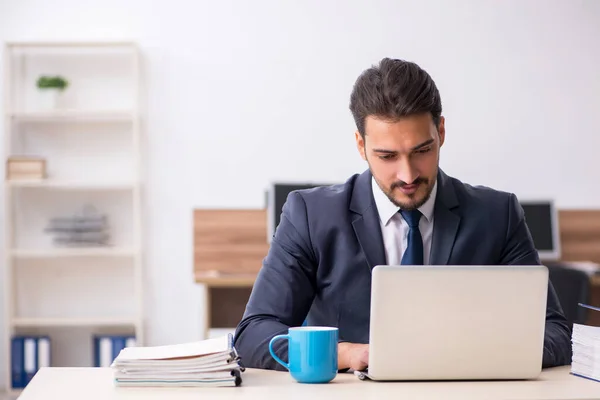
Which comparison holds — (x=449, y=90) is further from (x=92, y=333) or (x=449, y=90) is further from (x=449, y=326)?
(x=449, y=326)

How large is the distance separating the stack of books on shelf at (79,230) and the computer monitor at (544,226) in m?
2.30

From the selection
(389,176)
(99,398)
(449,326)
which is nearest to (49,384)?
(99,398)

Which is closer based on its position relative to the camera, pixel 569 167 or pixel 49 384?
pixel 49 384

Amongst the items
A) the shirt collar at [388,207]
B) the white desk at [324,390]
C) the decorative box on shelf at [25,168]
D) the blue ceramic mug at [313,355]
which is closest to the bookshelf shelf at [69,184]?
the decorative box on shelf at [25,168]

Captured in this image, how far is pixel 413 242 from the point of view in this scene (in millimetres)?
1865

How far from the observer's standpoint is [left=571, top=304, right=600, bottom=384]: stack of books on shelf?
4.70ft

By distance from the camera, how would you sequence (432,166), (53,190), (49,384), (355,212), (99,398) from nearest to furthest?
(99,398), (49,384), (432,166), (355,212), (53,190)

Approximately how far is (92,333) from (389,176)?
3.42m

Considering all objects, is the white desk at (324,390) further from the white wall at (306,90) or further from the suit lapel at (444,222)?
the white wall at (306,90)

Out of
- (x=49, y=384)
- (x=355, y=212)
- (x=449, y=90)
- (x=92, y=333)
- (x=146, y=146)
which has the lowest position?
(x=92, y=333)

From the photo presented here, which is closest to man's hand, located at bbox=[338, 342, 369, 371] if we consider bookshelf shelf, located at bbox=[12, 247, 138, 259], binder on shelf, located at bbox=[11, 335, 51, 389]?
bookshelf shelf, located at bbox=[12, 247, 138, 259]

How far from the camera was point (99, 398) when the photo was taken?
1.29m

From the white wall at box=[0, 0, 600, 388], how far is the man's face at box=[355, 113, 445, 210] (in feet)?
9.85

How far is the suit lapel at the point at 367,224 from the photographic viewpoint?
189 cm
